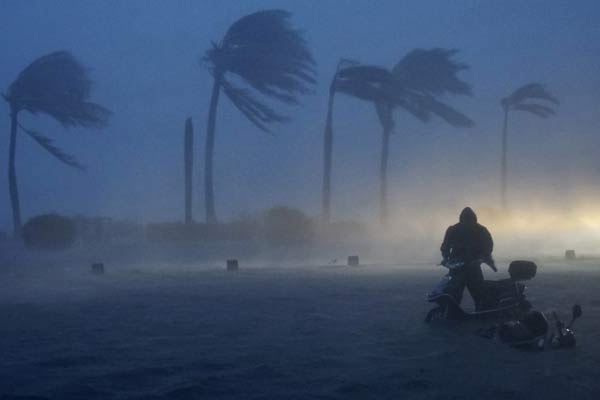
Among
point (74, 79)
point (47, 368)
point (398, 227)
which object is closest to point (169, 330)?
point (47, 368)

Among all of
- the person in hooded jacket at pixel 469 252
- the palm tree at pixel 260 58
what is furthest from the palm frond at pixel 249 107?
the person in hooded jacket at pixel 469 252

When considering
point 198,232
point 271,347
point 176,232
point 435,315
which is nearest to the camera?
point 271,347

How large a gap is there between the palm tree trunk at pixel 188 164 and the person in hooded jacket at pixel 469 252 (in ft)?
76.3

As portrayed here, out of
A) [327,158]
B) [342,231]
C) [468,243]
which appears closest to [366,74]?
[327,158]

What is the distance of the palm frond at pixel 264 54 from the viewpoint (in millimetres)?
34094

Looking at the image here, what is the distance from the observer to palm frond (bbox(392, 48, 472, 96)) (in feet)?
130

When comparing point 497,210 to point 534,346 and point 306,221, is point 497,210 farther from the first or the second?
point 534,346

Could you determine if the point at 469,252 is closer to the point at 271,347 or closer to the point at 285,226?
the point at 271,347

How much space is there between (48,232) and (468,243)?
74.1 feet

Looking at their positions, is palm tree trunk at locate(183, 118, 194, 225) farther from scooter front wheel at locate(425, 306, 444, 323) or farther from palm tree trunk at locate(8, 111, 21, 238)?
scooter front wheel at locate(425, 306, 444, 323)

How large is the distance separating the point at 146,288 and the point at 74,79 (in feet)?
63.5

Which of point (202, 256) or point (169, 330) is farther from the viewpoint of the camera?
point (202, 256)

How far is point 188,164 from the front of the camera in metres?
33.6

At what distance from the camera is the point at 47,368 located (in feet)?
25.1
